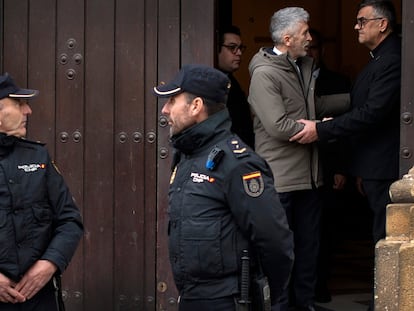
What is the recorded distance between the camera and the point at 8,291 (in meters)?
4.62

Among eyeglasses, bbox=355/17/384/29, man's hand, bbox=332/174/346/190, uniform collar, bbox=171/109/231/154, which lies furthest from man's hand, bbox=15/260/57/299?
man's hand, bbox=332/174/346/190

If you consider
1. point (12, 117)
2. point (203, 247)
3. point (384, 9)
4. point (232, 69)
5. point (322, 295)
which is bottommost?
point (322, 295)

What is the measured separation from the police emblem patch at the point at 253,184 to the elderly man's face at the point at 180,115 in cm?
38

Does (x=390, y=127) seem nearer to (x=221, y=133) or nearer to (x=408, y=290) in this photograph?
(x=408, y=290)

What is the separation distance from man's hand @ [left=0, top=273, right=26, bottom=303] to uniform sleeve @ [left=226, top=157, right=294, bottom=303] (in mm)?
1082

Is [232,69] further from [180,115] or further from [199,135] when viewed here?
[199,135]

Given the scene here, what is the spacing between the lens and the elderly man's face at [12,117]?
480 cm

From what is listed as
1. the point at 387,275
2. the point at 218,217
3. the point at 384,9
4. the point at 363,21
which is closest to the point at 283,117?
the point at 363,21

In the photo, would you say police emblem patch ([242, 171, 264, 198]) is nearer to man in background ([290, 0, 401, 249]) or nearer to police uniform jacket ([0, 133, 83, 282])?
police uniform jacket ([0, 133, 83, 282])

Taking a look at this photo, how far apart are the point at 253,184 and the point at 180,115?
1.55 feet

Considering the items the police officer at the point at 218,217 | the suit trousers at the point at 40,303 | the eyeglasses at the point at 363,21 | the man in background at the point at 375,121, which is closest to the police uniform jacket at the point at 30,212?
the suit trousers at the point at 40,303

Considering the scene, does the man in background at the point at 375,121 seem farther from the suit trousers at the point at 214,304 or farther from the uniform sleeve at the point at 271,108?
the suit trousers at the point at 214,304

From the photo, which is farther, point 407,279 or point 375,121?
point 375,121

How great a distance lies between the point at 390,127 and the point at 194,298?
258cm
